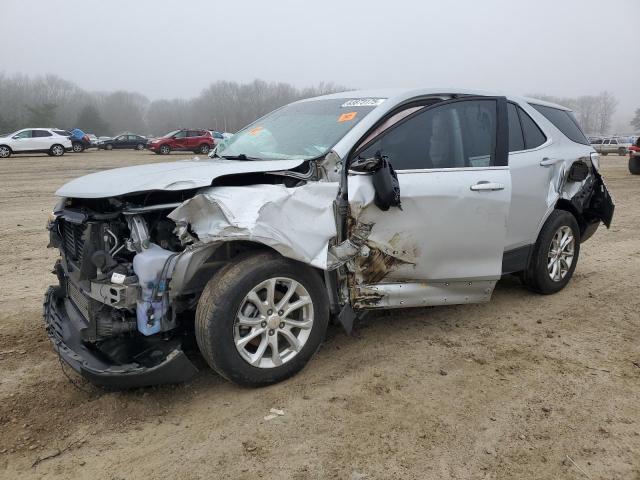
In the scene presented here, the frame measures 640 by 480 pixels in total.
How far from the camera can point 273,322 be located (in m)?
3.06

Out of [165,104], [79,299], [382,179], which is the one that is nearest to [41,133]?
[79,299]

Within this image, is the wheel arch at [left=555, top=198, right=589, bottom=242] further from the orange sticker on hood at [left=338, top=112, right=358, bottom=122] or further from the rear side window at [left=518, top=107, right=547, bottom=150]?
the orange sticker on hood at [left=338, top=112, right=358, bottom=122]

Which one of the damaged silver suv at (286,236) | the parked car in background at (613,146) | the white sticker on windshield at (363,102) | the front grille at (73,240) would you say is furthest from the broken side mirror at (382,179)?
the parked car in background at (613,146)

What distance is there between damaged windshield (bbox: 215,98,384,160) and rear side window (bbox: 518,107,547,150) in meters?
1.62

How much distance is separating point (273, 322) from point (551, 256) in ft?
10.1

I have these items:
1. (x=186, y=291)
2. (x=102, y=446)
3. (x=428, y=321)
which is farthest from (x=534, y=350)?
(x=102, y=446)

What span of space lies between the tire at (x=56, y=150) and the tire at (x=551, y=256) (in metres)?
27.8

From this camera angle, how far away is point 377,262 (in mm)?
→ 3422

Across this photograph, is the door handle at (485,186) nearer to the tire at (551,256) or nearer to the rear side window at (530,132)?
the rear side window at (530,132)

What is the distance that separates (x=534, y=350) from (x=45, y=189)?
480 inches

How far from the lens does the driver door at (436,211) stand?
11.2 ft

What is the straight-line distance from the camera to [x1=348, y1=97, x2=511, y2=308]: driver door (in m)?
3.40

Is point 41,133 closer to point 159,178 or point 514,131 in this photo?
point 159,178

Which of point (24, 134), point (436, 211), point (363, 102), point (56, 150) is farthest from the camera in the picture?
point (56, 150)
